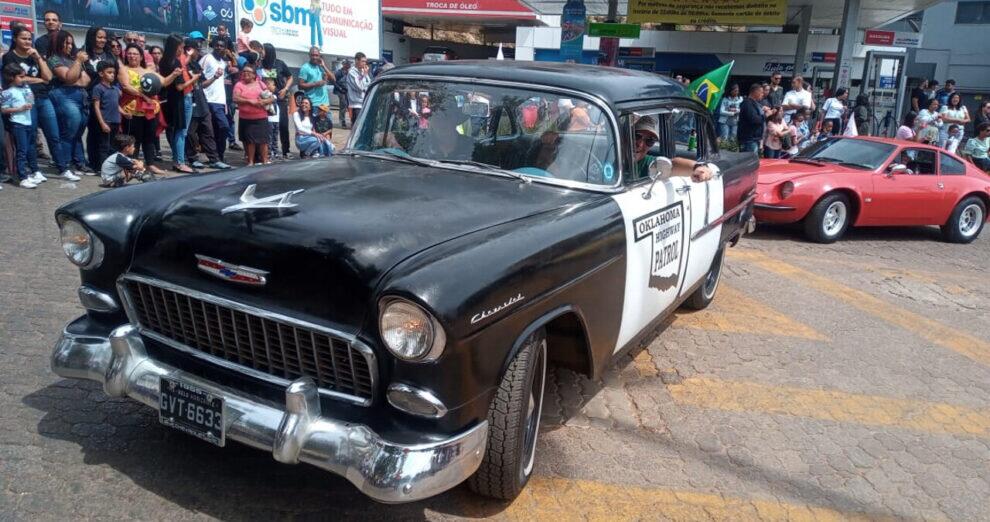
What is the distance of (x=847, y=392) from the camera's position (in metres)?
4.60

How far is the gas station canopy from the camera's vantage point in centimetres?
1823

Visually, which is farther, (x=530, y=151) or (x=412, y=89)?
(x=412, y=89)

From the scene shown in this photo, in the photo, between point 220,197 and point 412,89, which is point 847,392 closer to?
point 412,89

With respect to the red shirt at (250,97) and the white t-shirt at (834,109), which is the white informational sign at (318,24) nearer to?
the red shirt at (250,97)

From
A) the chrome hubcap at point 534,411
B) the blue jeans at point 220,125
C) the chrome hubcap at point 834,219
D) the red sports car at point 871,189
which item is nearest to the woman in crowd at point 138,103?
the blue jeans at point 220,125

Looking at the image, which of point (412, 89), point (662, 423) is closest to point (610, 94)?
point (412, 89)

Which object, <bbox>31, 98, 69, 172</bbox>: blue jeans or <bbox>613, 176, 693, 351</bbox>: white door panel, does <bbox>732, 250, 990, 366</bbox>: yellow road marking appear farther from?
<bbox>31, 98, 69, 172</bbox>: blue jeans

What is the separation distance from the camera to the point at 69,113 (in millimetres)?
8523

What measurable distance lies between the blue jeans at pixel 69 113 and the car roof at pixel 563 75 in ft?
18.9

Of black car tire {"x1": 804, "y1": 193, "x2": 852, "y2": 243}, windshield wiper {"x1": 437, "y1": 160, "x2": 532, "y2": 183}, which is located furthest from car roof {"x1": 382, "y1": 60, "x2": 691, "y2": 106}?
black car tire {"x1": 804, "y1": 193, "x2": 852, "y2": 243}

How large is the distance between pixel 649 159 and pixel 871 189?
19.3 feet

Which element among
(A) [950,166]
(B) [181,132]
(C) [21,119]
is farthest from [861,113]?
(C) [21,119]

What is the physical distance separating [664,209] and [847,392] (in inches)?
69.7

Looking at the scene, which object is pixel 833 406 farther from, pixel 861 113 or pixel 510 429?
pixel 861 113
